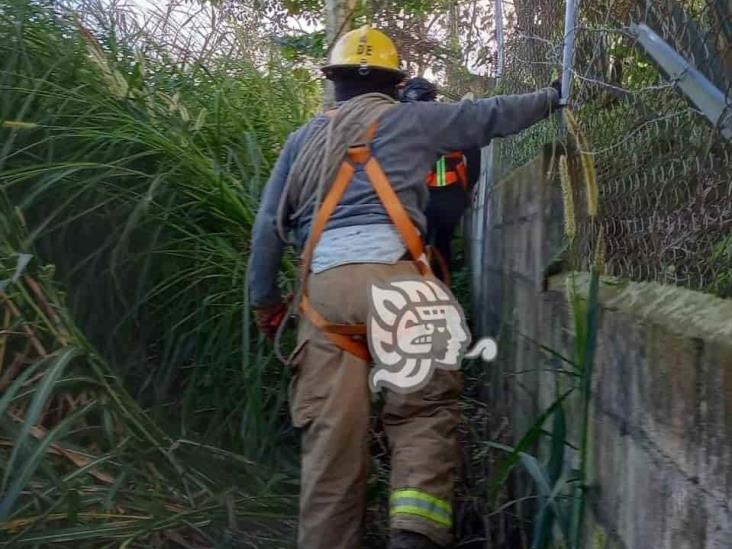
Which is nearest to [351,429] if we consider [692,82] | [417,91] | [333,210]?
[333,210]

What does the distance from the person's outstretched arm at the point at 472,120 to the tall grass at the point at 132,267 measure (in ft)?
3.73

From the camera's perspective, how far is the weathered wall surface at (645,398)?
158 centimetres

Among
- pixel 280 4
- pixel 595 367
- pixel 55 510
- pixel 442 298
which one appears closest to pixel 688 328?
pixel 595 367

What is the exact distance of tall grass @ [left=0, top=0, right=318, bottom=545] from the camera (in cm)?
351

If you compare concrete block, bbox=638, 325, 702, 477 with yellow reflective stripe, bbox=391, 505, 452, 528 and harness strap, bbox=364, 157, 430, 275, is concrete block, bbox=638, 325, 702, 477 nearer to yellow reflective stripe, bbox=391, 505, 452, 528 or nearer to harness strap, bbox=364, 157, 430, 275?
yellow reflective stripe, bbox=391, 505, 452, 528

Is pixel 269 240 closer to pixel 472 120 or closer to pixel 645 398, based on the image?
pixel 472 120

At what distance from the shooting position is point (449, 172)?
4.40 m

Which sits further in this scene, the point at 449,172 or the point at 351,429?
the point at 449,172

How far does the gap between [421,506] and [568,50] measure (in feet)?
4.74

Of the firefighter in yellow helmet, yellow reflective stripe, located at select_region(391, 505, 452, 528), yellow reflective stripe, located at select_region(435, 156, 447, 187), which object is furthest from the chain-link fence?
yellow reflective stripe, located at select_region(435, 156, 447, 187)

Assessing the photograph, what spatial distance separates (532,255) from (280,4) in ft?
24.2

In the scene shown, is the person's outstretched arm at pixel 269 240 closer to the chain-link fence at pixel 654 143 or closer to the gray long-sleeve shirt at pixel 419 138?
the gray long-sleeve shirt at pixel 419 138

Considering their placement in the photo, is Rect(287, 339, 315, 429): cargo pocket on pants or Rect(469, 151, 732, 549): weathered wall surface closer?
Rect(469, 151, 732, 549): weathered wall surface

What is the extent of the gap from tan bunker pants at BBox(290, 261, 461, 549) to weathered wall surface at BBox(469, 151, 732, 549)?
0.38 metres
